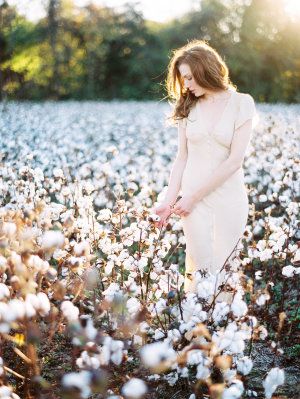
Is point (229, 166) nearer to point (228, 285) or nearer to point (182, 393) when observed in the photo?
point (228, 285)

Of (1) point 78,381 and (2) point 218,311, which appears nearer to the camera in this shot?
(1) point 78,381

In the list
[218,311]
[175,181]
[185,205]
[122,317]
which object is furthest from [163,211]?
[122,317]

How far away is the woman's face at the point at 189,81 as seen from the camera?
3.52 meters

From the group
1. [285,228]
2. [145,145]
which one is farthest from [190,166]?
[145,145]

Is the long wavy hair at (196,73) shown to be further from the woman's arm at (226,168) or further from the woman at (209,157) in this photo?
the woman's arm at (226,168)

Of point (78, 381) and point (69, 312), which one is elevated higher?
point (69, 312)

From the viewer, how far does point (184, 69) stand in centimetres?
352

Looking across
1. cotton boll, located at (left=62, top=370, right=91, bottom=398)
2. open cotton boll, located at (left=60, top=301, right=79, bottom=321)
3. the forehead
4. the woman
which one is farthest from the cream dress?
cotton boll, located at (left=62, top=370, right=91, bottom=398)

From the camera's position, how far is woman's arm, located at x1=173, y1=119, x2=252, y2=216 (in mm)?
3475

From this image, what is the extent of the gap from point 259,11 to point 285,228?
3801 centimetres

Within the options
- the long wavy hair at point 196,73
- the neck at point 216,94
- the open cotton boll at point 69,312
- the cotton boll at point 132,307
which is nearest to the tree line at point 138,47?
the long wavy hair at point 196,73

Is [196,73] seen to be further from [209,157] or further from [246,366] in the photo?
[246,366]

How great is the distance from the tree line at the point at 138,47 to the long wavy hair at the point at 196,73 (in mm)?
29537

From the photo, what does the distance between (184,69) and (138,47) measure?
35.3 metres
